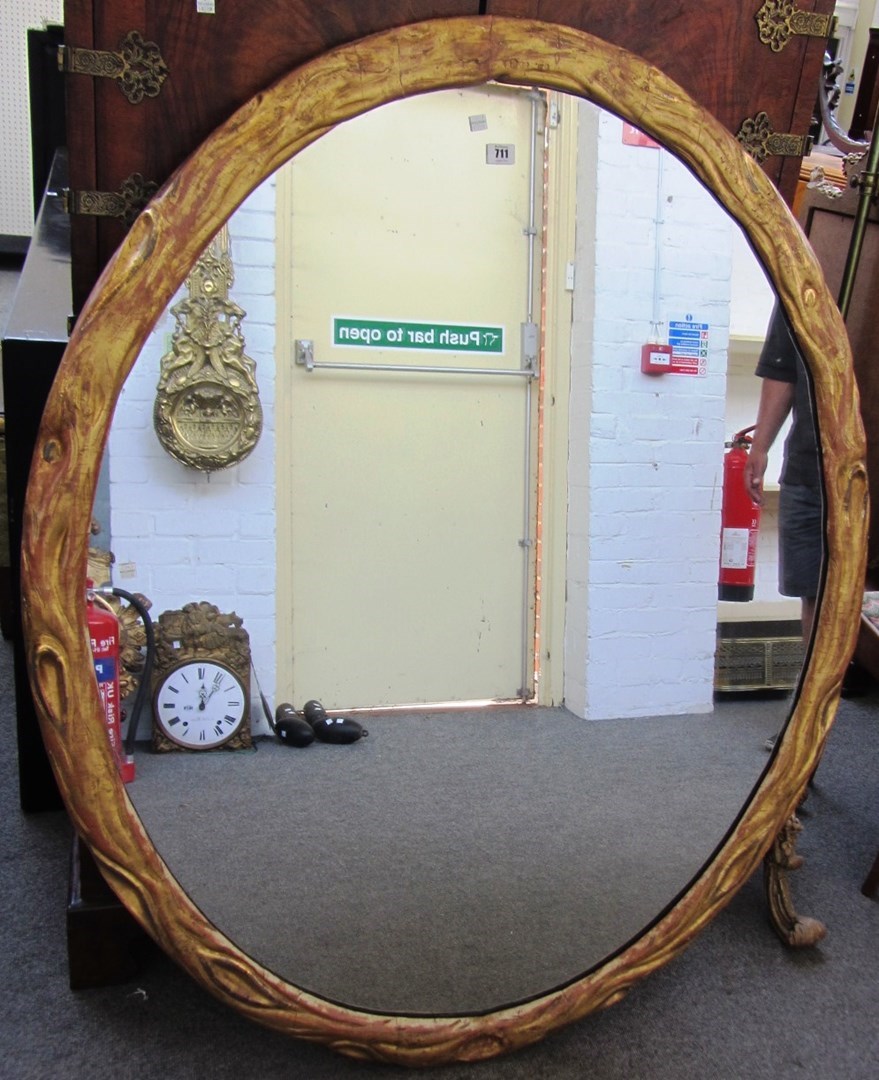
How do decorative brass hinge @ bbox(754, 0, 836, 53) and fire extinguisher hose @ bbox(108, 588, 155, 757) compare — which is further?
decorative brass hinge @ bbox(754, 0, 836, 53)

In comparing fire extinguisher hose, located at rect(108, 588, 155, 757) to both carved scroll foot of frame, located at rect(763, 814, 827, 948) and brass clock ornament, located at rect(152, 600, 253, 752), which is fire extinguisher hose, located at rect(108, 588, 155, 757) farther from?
carved scroll foot of frame, located at rect(763, 814, 827, 948)

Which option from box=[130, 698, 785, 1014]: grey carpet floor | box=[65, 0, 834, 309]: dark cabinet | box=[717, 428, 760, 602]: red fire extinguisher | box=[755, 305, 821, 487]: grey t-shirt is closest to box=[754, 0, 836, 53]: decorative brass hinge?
box=[65, 0, 834, 309]: dark cabinet

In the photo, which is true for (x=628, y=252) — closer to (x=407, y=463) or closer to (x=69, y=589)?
(x=407, y=463)

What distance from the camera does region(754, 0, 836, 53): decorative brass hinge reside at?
1.05 m

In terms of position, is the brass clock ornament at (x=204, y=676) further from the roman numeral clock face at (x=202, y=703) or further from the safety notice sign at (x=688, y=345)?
the safety notice sign at (x=688, y=345)

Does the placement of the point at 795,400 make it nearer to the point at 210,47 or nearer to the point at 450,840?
the point at 450,840

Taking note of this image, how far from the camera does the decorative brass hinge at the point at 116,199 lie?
3.13ft

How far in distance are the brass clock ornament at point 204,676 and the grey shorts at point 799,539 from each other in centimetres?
62

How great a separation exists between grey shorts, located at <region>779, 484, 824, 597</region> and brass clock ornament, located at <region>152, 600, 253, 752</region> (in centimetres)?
62

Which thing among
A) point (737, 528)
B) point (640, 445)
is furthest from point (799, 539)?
point (640, 445)

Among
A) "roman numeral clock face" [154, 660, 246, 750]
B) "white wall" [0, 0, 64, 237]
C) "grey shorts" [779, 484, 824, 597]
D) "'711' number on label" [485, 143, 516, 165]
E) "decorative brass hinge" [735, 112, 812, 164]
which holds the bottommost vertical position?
"roman numeral clock face" [154, 660, 246, 750]

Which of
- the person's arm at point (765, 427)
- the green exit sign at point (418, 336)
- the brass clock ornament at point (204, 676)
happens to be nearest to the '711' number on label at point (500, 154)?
the green exit sign at point (418, 336)

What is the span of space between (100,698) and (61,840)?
826mm

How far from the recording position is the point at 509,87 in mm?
916
